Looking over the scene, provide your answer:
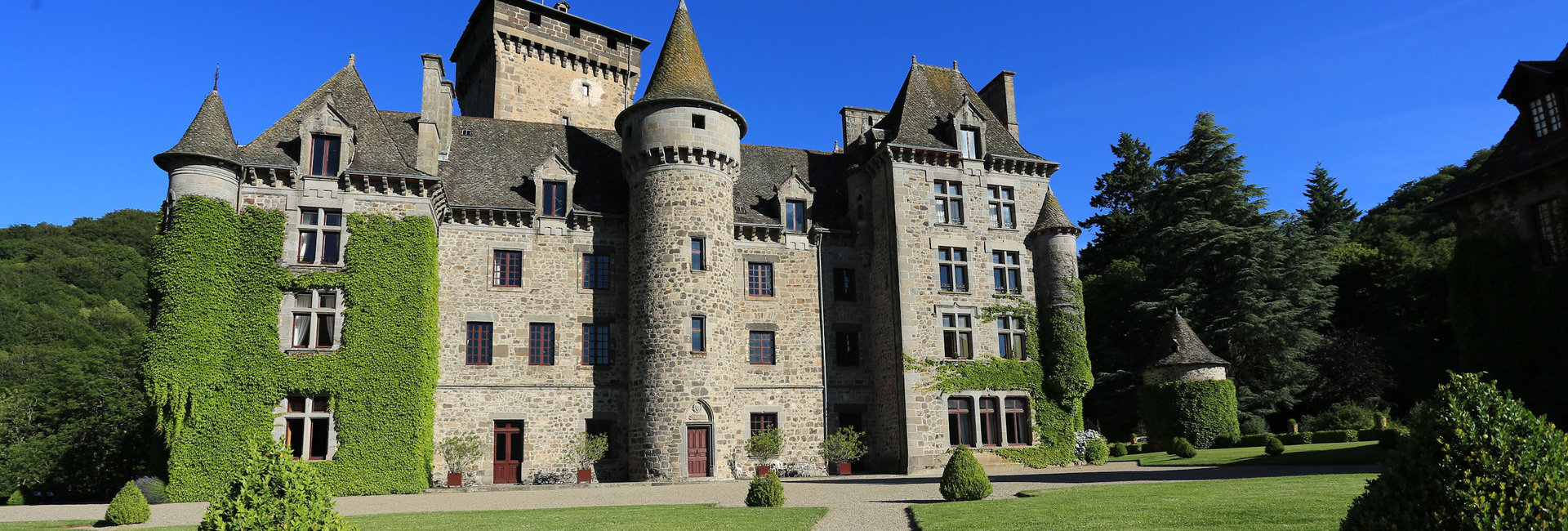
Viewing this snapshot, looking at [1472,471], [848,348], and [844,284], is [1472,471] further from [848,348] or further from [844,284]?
[844,284]

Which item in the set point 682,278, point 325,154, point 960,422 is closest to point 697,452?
point 682,278

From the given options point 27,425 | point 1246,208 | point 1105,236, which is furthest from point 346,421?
point 1105,236

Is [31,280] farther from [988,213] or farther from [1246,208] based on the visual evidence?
[1246,208]

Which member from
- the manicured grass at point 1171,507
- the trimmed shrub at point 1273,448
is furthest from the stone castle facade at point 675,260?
the manicured grass at point 1171,507

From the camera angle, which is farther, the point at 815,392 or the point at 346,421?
the point at 815,392

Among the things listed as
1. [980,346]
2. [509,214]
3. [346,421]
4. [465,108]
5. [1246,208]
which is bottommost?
[346,421]

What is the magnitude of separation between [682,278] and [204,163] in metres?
13.1

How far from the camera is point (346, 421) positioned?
24.3 meters

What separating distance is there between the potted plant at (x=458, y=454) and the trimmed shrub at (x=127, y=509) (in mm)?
8547

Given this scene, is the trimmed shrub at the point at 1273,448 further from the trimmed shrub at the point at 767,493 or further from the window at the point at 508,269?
the window at the point at 508,269

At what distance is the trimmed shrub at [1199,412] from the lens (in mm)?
35000

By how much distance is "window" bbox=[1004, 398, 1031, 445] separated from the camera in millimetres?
30062

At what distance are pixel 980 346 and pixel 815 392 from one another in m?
5.61

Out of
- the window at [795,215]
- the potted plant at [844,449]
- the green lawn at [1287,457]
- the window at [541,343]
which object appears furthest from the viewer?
the window at [795,215]
